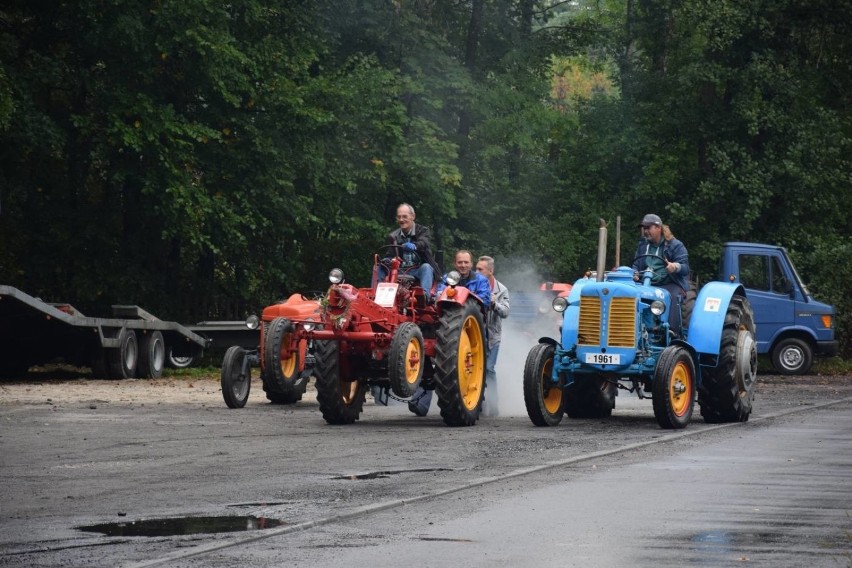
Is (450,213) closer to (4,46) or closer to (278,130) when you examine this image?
(278,130)

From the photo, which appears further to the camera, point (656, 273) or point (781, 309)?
point (781, 309)

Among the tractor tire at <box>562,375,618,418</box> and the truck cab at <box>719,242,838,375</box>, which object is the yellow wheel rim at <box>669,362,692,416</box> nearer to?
the tractor tire at <box>562,375,618,418</box>

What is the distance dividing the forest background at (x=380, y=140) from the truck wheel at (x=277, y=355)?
501 inches

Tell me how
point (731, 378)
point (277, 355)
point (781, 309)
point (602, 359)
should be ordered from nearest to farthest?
point (602, 359) < point (731, 378) < point (277, 355) < point (781, 309)

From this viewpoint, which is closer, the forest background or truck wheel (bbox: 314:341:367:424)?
truck wheel (bbox: 314:341:367:424)

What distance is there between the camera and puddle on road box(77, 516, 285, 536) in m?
9.51

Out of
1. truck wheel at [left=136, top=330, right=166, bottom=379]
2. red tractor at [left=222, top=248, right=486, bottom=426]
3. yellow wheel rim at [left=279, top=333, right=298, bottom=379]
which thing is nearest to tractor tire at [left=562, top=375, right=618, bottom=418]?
red tractor at [left=222, top=248, right=486, bottom=426]

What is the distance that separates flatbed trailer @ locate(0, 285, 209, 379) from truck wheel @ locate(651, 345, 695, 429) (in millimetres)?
12583

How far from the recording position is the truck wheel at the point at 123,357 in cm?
2909

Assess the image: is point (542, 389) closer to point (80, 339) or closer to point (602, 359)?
point (602, 359)

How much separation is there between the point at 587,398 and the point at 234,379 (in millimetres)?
4722

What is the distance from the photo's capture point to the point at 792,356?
3406 cm

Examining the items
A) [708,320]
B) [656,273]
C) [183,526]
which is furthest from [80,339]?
[183,526]

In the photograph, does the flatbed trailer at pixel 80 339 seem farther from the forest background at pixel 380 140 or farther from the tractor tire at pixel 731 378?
the tractor tire at pixel 731 378
